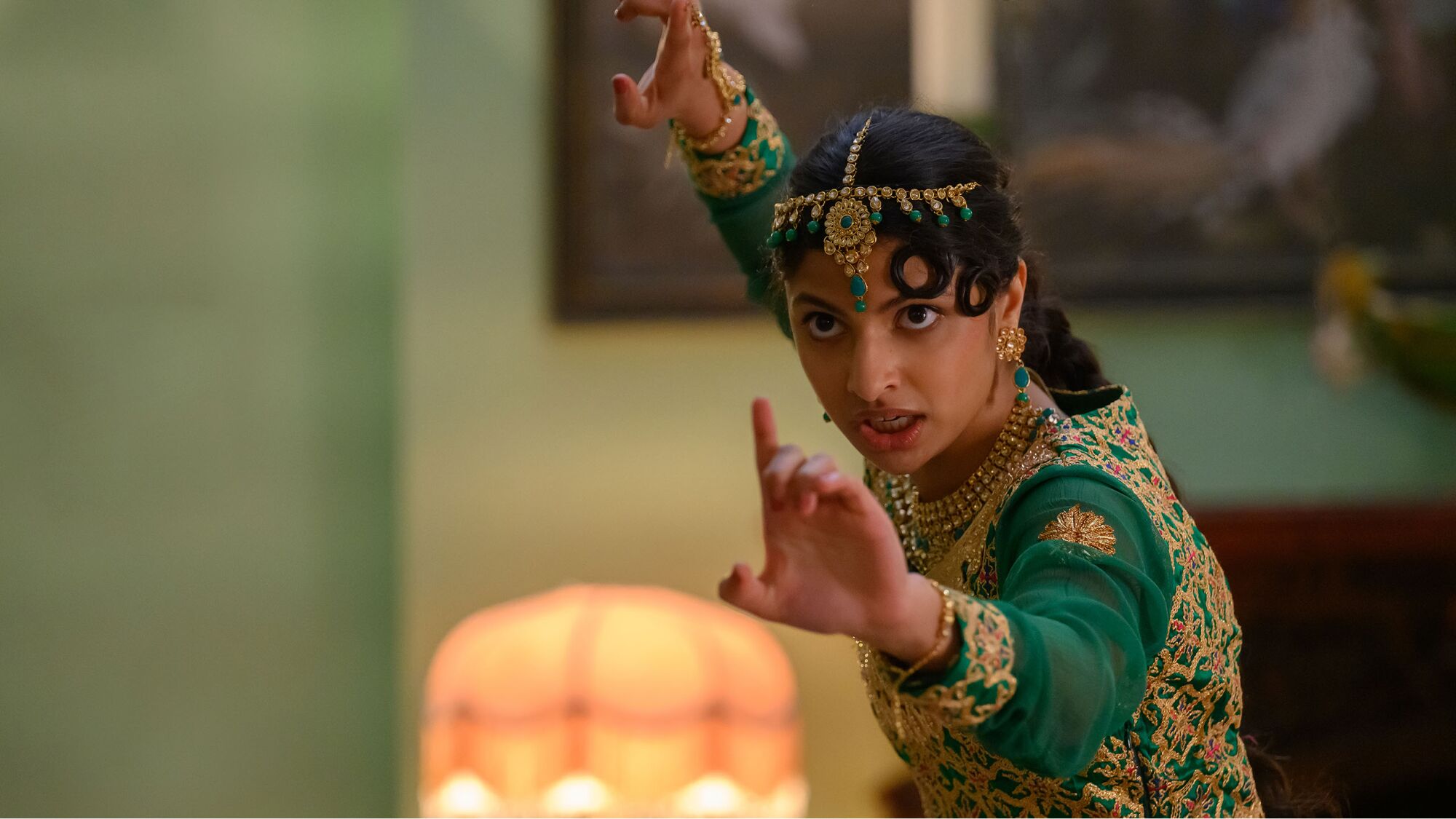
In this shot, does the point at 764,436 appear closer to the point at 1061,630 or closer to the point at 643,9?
the point at 1061,630

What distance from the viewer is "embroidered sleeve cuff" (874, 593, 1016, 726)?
2.95 ft

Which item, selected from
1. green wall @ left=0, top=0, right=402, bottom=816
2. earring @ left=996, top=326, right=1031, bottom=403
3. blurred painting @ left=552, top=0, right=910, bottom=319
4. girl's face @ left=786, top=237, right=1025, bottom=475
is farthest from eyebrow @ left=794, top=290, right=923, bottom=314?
green wall @ left=0, top=0, right=402, bottom=816

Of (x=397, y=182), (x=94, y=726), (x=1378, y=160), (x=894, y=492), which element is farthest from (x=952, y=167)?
(x=94, y=726)

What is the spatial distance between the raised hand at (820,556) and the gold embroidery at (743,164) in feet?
2.28

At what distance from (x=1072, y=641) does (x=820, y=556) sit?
0.20 metres

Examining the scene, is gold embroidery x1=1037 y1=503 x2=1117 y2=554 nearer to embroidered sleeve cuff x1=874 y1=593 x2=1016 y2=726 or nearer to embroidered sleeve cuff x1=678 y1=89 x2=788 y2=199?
embroidered sleeve cuff x1=874 y1=593 x2=1016 y2=726

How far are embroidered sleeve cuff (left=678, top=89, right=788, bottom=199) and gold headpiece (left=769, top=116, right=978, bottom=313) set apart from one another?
1.28 feet

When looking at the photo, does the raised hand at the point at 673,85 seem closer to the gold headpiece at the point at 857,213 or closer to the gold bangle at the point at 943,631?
the gold headpiece at the point at 857,213

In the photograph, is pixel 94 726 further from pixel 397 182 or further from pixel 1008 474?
pixel 1008 474

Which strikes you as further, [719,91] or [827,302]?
[719,91]

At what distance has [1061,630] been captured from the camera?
947 mm

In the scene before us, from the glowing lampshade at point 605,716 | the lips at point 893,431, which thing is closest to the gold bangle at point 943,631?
the lips at point 893,431

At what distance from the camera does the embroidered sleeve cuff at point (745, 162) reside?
1.55 m

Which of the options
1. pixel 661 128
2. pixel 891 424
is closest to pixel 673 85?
pixel 891 424
